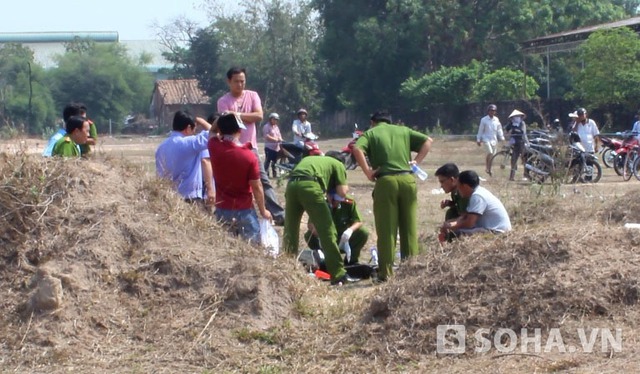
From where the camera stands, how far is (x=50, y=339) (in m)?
7.29

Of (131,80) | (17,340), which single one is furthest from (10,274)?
(131,80)

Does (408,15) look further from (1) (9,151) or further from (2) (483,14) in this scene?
(1) (9,151)

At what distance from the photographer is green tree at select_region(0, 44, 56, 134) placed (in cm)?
6556

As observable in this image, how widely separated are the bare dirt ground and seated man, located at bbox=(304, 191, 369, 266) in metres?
1.78

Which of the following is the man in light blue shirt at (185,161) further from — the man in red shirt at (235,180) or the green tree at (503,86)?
the green tree at (503,86)

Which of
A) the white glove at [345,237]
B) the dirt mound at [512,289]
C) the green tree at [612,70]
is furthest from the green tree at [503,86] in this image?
the dirt mound at [512,289]

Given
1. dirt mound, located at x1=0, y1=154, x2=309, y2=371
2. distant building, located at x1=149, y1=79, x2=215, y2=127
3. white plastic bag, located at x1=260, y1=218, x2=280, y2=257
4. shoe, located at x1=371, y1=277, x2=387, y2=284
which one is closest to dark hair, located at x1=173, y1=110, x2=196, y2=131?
white plastic bag, located at x1=260, y1=218, x2=280, y2=257

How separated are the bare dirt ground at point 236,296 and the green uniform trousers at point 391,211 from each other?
1.14 meters

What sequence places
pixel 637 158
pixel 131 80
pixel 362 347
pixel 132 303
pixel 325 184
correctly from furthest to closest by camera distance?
pixel 131 80 < pixel 637 158 < pixel 325 184 < pixel 132 303 < pixel 362 347

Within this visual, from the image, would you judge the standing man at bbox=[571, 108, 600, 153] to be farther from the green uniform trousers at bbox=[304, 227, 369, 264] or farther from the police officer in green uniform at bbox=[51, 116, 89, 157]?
the police officer in green uniform at bbox=[51, 116, 89, 157]

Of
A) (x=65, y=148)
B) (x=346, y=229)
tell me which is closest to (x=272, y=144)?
(x=346, y=229)

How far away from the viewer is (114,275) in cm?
784

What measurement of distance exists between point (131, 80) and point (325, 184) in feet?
256

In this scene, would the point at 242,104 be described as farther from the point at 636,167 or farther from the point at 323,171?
the point at 636,167
